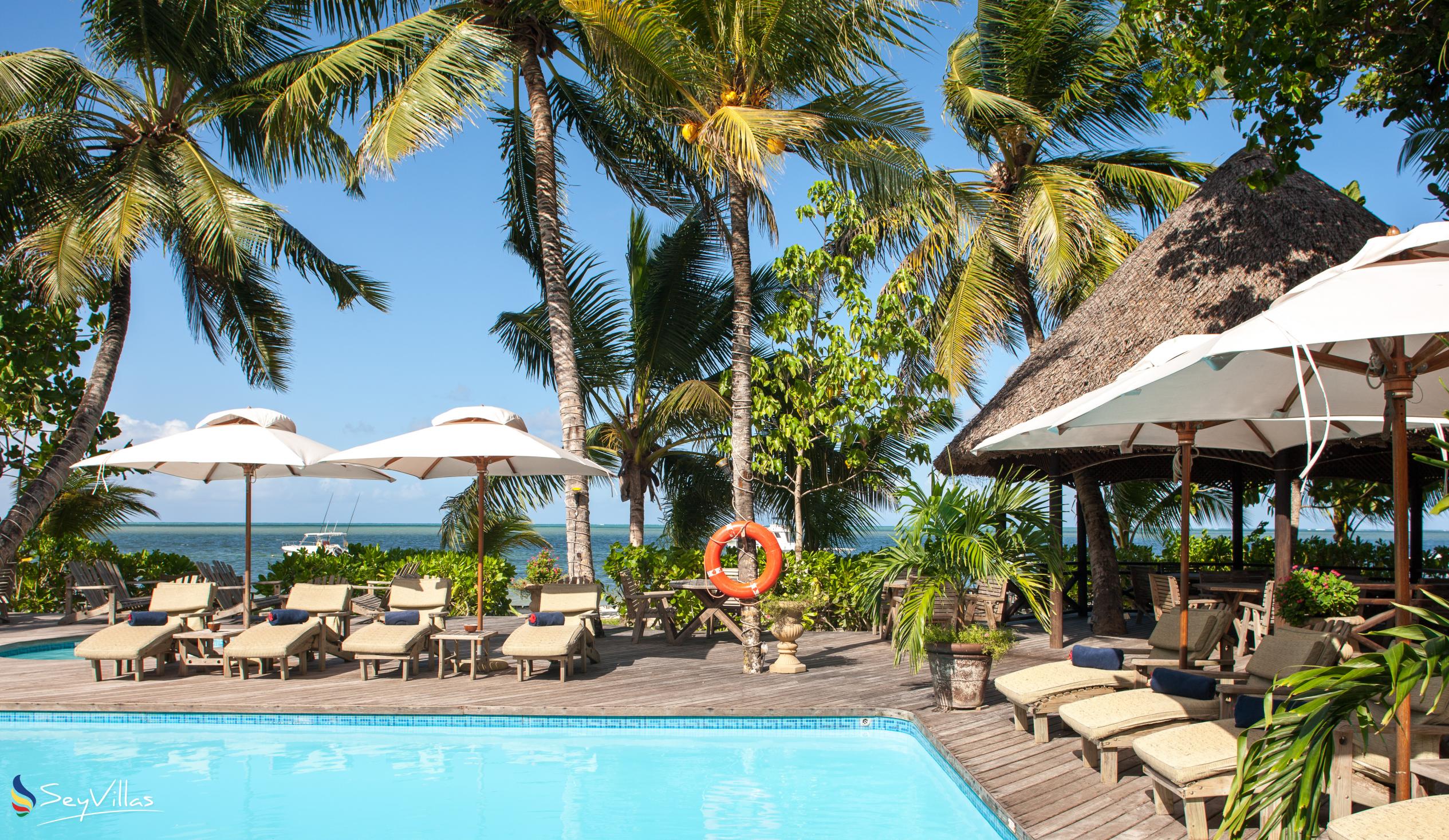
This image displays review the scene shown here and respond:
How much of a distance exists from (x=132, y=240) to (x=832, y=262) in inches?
325

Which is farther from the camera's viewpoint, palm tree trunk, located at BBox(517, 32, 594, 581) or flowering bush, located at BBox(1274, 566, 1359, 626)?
palm tree trunk, located at BBox(517, 32, 594, 581)

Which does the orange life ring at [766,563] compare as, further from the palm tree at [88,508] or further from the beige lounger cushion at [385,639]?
the palm tree at [88,508]

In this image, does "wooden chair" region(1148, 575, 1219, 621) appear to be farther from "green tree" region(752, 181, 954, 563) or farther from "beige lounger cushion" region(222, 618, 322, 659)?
"beige lounger cushion" region(222, 618, 322, 659)

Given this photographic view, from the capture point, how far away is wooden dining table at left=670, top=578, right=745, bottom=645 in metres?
10.0

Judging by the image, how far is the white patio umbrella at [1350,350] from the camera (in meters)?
3.16

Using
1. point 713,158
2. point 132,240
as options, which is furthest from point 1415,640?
point 132,240

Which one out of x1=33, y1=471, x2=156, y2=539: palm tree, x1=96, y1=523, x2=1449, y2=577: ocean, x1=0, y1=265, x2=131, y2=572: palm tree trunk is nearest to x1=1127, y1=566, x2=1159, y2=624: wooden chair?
x1=0, y1=265, x2=131, y2=572: palm tree trunk

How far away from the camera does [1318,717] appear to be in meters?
2.41

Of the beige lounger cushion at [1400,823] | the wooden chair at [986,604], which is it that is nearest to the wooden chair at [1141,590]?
the wooden chair at [986,604]

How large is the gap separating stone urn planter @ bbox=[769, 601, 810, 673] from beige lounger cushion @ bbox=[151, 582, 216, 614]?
571 centimetres

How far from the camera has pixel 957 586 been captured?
6.84m

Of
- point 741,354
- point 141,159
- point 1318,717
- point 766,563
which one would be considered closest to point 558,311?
point 741,354

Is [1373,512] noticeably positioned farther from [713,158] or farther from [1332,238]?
[713,158]

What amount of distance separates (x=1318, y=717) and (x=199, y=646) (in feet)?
30.1
